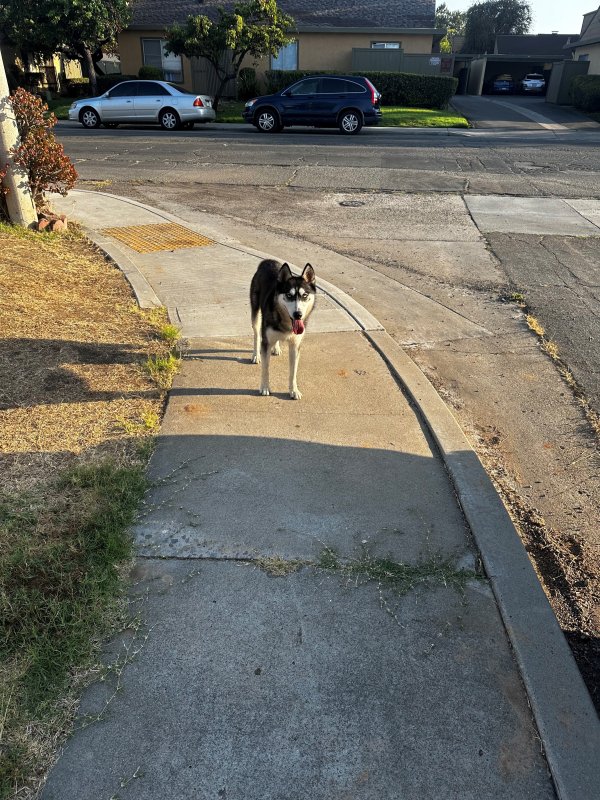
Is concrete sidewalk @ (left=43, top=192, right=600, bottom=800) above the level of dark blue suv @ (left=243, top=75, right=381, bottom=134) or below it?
below

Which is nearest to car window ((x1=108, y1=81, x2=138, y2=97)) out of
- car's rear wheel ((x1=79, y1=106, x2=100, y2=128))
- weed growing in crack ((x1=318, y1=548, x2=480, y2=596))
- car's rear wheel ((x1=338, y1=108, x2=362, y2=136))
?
car's rear wheel ((x1=79, y1=106, x2=100, y2=128))

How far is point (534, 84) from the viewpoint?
46812mm

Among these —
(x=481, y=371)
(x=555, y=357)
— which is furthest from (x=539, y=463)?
(x=555, y=357)

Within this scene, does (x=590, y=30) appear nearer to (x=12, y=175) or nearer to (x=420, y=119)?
(x=420, y=119)

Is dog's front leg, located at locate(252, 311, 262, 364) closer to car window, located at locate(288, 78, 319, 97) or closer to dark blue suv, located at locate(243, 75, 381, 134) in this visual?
dark blue suv, located at locate(243, 75, 381, 134)

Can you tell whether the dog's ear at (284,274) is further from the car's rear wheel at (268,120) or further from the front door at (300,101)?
the car's rear wheel at (268,120)

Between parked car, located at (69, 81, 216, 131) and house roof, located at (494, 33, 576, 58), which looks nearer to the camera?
parked car, located at (69, 81, 216, 131)

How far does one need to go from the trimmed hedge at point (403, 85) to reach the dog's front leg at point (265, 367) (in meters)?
28.1

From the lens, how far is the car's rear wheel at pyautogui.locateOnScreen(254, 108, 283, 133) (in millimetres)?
21875

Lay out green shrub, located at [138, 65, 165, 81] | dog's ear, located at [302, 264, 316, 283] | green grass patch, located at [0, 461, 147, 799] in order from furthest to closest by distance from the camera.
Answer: green shrub, located at [138, 65, 165, 81] → dog's ear, located at [302, 264, 316, 283] → green grass patch, located at [0, 461, 147, 799]

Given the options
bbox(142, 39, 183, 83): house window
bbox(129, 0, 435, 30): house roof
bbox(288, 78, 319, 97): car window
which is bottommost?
bbox(288, 78, 319, 97): car window

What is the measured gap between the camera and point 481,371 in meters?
5.83

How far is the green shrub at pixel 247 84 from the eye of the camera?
2927 centimetres

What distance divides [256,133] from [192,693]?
22.3 m
